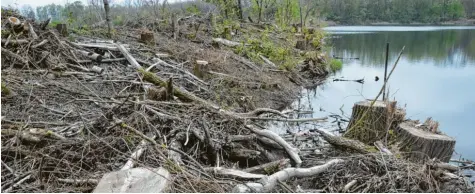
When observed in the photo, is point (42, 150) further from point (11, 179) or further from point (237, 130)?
point (237, 130)

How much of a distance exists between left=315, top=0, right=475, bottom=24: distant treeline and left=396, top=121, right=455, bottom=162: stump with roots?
52759 mm

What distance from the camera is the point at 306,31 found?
14.9 metres

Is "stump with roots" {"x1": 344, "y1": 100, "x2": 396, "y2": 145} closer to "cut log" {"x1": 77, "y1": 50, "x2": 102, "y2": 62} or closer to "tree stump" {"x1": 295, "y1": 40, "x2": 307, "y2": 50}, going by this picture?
"cut log" {"x1": 77, "y1": 50, "x2": 102, "y2": 62}

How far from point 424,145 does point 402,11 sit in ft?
193

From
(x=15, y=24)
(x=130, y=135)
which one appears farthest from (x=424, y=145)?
(x=15, y=24)

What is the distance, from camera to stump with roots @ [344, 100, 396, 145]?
14.8 ft

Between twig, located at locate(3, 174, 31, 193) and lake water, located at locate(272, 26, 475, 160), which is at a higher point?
twig, located at locate(3, 174, 31, 193)

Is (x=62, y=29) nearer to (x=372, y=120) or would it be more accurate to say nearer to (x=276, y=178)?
(x=372, y=120)

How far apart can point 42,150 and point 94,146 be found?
37 centimetres

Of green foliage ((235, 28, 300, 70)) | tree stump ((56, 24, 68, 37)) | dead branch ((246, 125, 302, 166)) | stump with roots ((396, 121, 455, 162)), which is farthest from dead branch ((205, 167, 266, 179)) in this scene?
green foliage ((235, 28, 300, 70))

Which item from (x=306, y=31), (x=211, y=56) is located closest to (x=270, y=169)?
(x=211, y=56)

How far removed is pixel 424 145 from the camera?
3980 millimetres

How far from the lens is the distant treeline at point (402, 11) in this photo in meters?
55.8

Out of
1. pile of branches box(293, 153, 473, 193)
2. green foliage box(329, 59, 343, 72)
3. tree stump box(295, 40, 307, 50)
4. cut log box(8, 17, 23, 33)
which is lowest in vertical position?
green foliage box(329, 59, 343, 72)
